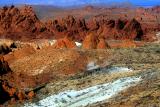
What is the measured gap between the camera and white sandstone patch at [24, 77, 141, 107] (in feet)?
69.7

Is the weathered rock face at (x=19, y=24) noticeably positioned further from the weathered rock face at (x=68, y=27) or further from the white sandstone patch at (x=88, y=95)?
the white sandstone patch at (x=88, y=95)

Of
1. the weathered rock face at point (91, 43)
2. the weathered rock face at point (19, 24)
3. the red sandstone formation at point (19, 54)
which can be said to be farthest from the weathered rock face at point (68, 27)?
the red sandstone formation at point (19, 54)

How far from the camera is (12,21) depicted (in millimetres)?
85875

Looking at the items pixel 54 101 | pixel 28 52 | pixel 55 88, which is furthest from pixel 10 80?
pixel 28 52

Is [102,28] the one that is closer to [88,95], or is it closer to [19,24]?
[19,24]

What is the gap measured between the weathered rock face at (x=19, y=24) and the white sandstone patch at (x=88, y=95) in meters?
61.4

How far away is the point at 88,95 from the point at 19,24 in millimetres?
64796

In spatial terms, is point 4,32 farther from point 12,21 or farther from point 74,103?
point 74,103

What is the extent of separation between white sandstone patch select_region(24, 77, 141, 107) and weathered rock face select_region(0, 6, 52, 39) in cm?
6141

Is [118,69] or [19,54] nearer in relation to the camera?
[118,69]

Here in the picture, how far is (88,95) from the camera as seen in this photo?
22203 millimetres

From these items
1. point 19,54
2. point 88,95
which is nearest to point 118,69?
point 88,95

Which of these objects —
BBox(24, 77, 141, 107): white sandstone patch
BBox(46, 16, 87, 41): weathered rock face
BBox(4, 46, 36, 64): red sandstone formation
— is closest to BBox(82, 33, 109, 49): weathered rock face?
BBox(4, 46, 36, 64): red sandstone formation

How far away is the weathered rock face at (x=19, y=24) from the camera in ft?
278
